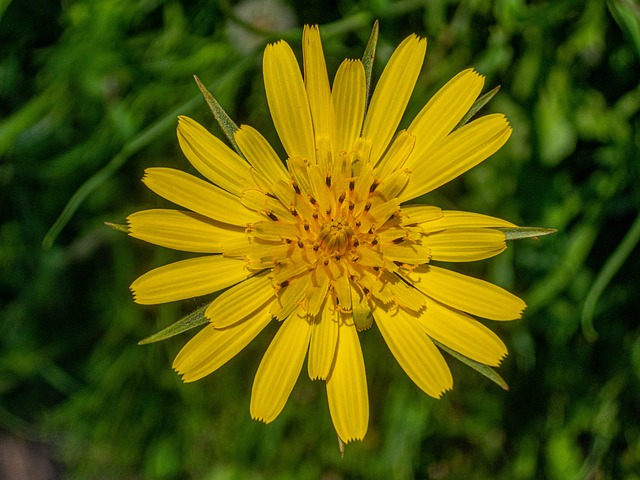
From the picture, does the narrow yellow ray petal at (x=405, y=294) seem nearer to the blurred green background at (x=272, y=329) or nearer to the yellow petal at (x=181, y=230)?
the yellow petal at (x=181, y=230)

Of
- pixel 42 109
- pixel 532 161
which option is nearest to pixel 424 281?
pixel 532 161

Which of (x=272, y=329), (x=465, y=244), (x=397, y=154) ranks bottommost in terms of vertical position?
(x=272, y=329)

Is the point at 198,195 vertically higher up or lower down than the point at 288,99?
lower down

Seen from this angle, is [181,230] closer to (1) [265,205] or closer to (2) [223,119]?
(1) [265,205]

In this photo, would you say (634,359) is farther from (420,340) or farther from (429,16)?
(429,16)

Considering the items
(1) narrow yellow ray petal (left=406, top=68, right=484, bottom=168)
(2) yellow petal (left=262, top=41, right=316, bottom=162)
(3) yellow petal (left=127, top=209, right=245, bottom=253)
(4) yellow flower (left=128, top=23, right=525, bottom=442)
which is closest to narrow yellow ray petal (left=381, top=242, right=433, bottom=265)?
(4) yellow flower (left=128, top=23, right=525, bottom=442)

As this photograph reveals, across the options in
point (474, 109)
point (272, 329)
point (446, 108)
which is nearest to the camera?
point (474, 109)

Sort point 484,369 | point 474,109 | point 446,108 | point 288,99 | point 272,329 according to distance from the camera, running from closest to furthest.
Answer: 1. point 484,369
2. point 474,109
3. point 446,108
4. point 288,99
5. point 272,329

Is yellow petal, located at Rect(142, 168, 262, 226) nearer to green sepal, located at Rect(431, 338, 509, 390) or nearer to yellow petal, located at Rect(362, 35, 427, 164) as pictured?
yellow petal, located at Rect(362, 35, 427, 164)

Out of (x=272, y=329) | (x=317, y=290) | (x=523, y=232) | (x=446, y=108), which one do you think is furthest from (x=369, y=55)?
(x=272, y=329)
